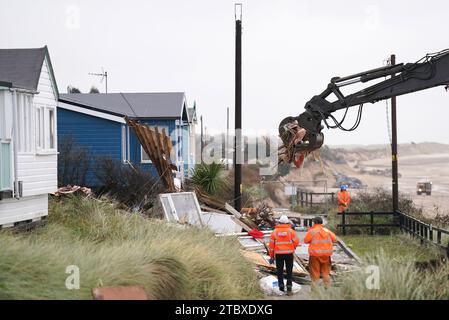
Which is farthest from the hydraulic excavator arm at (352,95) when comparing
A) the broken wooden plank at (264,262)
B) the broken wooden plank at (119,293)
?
the broken wooden plank at (119,293)

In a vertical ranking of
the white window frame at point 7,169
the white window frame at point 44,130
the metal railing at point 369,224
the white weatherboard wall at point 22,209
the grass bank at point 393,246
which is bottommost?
the grass bank at point 393,246

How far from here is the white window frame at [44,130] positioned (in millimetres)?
16219

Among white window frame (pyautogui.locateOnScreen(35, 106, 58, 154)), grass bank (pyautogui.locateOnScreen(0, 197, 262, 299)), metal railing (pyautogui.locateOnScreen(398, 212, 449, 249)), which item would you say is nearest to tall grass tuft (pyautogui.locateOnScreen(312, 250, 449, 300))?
grass bank (pyautogui.locateOnScreen(0, 197, 262, 299))

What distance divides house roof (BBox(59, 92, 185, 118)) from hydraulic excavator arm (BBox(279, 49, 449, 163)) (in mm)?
12796

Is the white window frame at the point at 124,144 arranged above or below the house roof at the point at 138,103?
below

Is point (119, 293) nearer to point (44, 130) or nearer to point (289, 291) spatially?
point (289, 291)

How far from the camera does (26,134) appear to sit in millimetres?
15383

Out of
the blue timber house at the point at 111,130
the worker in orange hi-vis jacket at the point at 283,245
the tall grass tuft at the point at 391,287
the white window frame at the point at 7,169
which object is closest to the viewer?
the tall grass tuft at the point at 391,287

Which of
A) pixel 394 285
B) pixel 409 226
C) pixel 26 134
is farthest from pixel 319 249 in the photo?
pixel 409 226

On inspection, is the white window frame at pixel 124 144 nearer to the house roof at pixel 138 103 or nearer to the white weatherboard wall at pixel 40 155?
the house roof at pixel 138 103

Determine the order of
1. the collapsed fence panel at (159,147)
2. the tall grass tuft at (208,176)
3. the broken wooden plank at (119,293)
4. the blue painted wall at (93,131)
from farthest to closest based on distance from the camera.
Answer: the blue painted wall at (93,131) < the tall grass tuft at (208,176) < the collapsed fence panel at (159,147) < the broken wooden plank at (119,293)

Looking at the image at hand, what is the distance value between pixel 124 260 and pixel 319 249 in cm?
433
